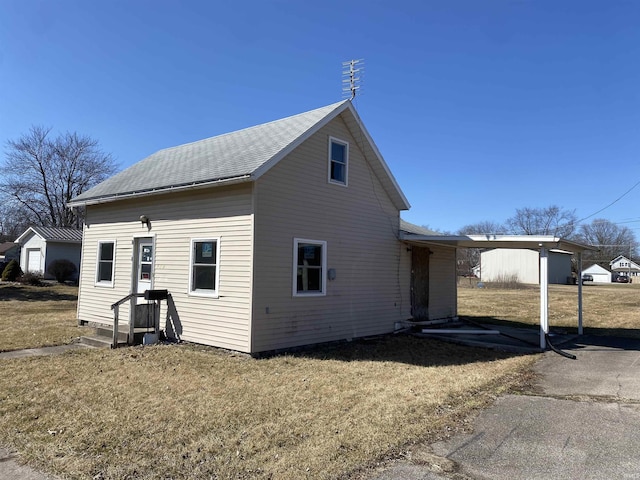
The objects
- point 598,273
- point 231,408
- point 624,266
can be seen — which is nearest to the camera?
point 231,408

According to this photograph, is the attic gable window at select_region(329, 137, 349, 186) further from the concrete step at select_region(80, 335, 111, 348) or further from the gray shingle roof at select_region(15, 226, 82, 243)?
the gray shingle roof at select_region(15, 226, 82, 243)

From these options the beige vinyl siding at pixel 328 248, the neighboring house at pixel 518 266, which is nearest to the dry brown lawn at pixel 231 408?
the beige vinyl siding at pixel 328 248

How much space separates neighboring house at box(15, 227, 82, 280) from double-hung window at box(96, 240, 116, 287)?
21.3 metres

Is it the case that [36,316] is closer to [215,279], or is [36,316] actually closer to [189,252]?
[189,252]

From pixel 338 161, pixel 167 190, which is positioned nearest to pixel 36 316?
pixel 167 190

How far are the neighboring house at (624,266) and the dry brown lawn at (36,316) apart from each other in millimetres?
98161

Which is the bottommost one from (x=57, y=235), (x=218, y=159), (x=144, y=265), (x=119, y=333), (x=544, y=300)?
(x=119, y=333)

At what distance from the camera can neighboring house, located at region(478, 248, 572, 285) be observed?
4862 centimetres

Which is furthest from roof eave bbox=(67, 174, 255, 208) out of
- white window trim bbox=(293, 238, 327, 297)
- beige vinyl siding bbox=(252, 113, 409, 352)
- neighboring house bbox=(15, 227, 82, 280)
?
neighboring house bbox=(15, 227, 82, 280)

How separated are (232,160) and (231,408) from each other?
237 inches

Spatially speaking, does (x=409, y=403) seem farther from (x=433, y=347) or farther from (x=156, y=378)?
(x=433, y=347)

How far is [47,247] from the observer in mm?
31188

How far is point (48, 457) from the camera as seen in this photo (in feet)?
14.0

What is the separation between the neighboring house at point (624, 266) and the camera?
302 ft
